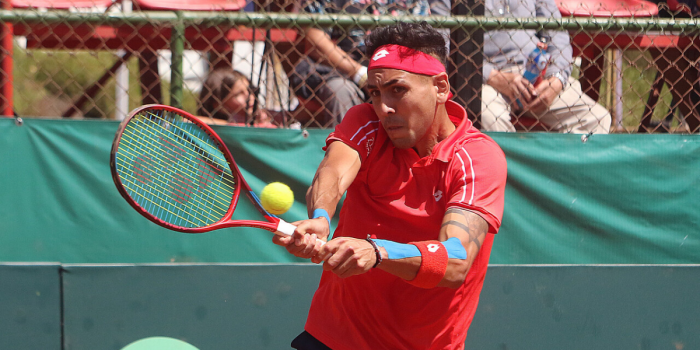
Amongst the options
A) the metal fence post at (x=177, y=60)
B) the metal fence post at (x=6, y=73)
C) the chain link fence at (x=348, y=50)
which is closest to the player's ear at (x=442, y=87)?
the chain link fence at (x=348, y=50)

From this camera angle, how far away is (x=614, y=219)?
12.0ft

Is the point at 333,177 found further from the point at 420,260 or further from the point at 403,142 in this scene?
the point at 420,260

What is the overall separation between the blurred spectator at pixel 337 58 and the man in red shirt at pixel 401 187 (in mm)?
1260

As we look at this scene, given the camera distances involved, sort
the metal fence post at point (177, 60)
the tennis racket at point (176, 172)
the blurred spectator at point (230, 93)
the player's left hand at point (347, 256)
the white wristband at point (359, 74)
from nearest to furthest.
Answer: the player's left hand at point (347, 256)
the tennis racket at point (176, 172)
the metal fence post at point (177, 60)
the white wristband at point (359, 74)
the blurred spectator at point (230, 93)

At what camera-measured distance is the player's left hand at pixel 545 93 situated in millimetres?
4055

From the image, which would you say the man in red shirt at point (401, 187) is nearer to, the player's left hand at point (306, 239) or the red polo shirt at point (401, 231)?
the red polo shirt at point (401, 231)

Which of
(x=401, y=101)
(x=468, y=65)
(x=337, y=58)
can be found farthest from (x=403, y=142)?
(x=337, y=58)

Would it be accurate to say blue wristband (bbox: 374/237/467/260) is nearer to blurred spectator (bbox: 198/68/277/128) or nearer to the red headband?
the red headband

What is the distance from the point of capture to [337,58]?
3902 millimetres

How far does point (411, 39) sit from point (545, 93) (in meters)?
1.89

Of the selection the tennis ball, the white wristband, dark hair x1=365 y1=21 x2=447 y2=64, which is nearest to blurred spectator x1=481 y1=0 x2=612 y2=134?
the white wristband

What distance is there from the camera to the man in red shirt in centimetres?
233

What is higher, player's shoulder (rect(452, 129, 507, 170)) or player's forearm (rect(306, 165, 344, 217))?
player's shoulder (rect(452, 129, 507, 170))

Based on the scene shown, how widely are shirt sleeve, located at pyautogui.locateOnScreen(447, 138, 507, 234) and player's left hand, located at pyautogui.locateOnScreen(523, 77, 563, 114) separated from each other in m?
A: 1.79
